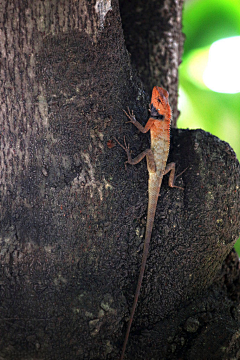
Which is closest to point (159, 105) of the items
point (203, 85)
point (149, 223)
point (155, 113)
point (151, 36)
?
point (155, 113)

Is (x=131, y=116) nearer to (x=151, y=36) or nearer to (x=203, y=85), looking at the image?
(x=151, y=36)

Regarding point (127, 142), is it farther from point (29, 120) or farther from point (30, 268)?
point (30, 268)

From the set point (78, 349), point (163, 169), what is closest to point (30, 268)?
point (78, 349)

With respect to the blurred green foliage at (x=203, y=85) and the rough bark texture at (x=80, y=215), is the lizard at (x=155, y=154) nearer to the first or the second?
the rough bark texture at (x=80, y=215)

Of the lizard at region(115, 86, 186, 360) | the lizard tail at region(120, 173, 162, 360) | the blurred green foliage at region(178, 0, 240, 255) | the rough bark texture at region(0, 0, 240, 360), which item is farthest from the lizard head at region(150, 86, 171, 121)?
the blurred green foliage at region(178, 0, 240, 255)

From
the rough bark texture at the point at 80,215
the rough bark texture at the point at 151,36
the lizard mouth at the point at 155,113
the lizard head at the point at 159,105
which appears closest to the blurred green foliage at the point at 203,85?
the rough bark texture at the point at 151,36
